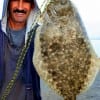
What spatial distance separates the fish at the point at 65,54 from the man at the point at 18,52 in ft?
2.03

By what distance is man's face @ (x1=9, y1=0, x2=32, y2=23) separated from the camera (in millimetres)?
5668

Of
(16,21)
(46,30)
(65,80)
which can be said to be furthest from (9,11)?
(65,80)

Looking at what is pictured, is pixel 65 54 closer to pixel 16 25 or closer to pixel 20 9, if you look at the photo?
pixel 20 9

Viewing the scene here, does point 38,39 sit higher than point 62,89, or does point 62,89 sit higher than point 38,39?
point 38,39

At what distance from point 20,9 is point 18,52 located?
501 mm

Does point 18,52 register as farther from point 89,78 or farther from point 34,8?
point 89,78

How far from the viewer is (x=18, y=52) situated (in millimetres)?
5770

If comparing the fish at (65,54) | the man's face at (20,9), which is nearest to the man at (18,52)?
the man's face at (20,9)

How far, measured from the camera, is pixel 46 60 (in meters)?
5.15

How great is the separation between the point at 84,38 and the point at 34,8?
106cm

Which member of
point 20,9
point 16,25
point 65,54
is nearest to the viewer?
point 65,54

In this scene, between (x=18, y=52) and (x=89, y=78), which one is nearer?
(x=89, y=78)

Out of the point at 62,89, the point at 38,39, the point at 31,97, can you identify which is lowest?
the point at 31,97

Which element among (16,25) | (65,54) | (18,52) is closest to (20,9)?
(16,25)
